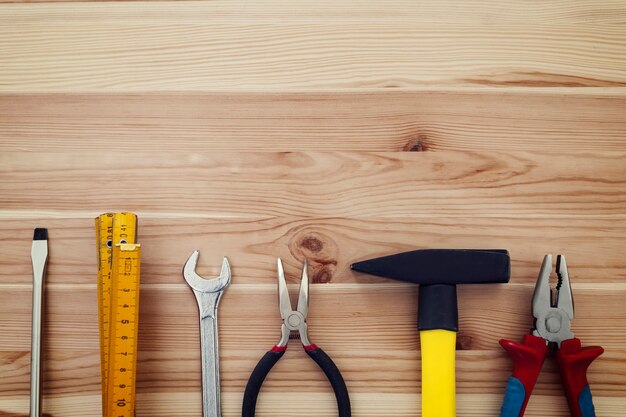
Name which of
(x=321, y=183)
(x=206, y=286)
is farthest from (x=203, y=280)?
(x=321, y=183)

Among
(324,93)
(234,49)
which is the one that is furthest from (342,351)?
(234,49)

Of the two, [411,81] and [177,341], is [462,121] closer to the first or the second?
[411,81]

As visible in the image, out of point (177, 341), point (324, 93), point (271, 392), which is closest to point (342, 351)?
point (271, 392)

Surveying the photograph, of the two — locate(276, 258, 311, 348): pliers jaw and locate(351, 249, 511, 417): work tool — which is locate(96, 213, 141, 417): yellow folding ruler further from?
locate(351, 249, 511, 417): work tool

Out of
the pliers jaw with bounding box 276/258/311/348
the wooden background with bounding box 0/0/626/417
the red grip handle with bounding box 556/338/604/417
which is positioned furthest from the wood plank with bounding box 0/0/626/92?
the red grip handle with bounding box 556/338/604/417

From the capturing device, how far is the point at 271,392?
98cm

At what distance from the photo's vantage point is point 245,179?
3.29 ft

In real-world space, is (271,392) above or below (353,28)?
below

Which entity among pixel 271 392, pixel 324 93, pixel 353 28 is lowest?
pixel 271 392

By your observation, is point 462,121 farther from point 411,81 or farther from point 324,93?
point 324,93

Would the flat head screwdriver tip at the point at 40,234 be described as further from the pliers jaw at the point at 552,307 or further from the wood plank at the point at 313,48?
the pliers jaw at the point at 552,307

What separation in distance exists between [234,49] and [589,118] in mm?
637

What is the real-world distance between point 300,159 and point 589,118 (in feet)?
1.68

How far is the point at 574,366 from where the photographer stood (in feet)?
2.93
